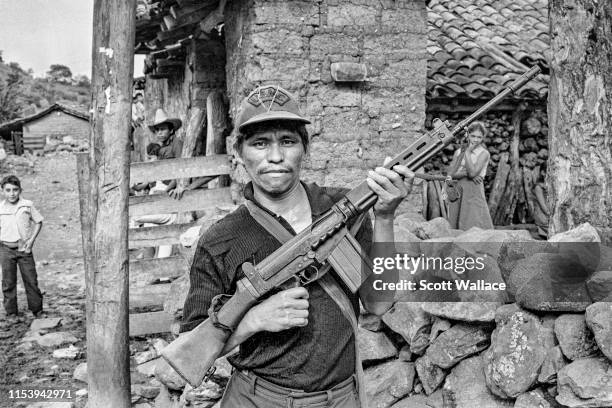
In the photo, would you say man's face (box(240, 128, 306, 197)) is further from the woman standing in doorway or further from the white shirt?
the white shirt

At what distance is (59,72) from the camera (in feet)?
139

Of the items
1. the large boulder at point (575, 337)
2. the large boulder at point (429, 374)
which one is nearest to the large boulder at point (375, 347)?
the large boulder at point (429, 374)

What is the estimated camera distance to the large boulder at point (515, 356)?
2.88 meters

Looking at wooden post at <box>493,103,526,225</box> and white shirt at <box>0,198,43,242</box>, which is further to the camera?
wooden post at <box>493,103,526,225</box>

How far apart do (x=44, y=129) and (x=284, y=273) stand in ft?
76.8

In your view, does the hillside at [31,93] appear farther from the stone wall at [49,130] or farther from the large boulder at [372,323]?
the large boulder at [372,323]

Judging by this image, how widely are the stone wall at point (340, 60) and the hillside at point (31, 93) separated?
18731 mm

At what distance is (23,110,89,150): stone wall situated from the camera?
22.8 metres

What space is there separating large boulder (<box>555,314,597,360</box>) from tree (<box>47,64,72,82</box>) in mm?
42481

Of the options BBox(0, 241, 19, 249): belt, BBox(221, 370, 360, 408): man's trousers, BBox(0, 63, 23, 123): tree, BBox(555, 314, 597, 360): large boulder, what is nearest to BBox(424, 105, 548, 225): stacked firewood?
BBox(0, 241, 19, 249): belt

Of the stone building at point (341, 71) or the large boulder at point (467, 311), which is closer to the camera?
the large boulder at point (467, 311)

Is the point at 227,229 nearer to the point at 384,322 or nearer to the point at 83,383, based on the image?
the point at 384,322

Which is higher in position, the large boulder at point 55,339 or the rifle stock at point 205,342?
the rifle stock at point 205,342

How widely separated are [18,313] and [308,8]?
533cm
